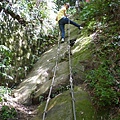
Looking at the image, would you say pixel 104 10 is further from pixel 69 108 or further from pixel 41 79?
pixel 69 108

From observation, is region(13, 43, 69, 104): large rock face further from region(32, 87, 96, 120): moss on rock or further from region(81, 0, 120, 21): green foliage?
region(81, 0, 120, 21): green foliage

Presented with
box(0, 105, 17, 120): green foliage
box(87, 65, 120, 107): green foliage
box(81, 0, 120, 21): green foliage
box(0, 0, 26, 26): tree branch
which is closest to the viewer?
box(87, 65, 120, 107): green foliage

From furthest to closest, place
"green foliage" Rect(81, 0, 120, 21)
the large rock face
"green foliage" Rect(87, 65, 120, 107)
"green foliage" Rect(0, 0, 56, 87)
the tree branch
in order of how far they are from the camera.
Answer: the tree branch, "green foliage" Rect(81, 0, 120, 21), "green foliage" Rect(0, 0, 56, 87), the large rock face, "green foliage" Rect(87, 65, 120, 107)

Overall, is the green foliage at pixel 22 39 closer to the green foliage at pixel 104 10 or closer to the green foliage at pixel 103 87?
the green foliage at pixel 104 10

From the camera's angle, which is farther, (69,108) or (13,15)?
(13,15)

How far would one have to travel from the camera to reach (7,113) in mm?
4531

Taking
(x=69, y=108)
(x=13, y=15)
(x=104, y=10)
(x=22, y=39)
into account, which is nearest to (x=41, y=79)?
(x=22, y=39)

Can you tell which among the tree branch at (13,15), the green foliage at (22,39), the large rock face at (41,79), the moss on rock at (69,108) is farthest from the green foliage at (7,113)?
the tree branch at (13,15)

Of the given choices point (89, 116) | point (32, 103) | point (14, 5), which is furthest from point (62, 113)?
point (14, 5)

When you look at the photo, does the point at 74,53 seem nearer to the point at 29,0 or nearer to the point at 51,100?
the point at 51,100

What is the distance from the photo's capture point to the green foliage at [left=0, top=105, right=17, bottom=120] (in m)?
4.42

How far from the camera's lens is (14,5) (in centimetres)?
748

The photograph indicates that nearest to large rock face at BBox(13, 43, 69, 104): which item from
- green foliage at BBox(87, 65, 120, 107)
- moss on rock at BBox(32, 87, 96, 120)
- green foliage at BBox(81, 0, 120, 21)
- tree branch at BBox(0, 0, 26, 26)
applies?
moss on rock at BBox(32, 87, 96, 120)

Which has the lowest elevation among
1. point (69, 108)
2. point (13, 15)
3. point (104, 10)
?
point (69, 108)
